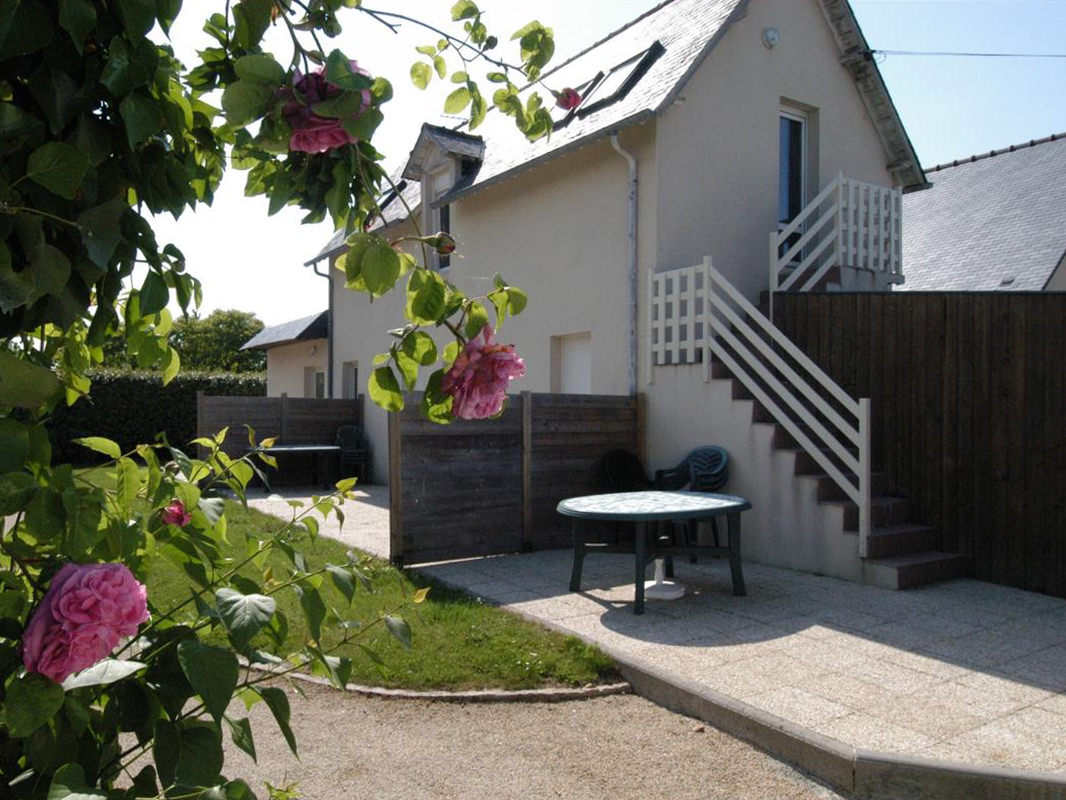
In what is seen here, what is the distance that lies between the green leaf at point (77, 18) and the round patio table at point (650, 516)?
547 centimetres

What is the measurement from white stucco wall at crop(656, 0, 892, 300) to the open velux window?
0.98m

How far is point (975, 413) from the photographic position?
25.1ft

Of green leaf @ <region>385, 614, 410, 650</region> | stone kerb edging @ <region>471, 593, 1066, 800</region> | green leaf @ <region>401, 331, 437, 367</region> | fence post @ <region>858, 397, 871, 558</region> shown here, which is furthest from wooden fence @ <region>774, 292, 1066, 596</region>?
green leaf @ <region>401, 331, 437, 367</region>

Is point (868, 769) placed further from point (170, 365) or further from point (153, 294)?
point (153, 294)

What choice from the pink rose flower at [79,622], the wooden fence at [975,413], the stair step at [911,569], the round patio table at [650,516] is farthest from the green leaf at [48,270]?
the wooden fence at [975,413]

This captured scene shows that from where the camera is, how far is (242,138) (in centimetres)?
162

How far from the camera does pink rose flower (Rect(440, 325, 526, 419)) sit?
140 cm

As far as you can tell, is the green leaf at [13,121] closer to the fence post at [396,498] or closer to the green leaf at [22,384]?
the green leaf at [22,384]

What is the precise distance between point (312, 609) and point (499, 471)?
299 inches

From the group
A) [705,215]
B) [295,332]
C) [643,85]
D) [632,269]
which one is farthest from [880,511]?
[295,332]

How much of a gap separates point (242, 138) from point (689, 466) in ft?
25.3

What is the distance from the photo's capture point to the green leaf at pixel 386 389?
1456mm

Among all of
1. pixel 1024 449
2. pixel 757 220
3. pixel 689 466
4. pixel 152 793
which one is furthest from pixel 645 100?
pixel 152 793

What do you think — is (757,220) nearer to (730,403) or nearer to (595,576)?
(730,403)
